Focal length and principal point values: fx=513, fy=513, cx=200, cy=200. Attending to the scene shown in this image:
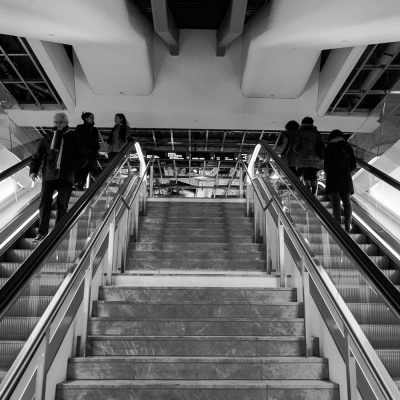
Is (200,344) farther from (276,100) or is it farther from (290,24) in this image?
(276,100)

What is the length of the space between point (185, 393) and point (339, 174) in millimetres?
3322

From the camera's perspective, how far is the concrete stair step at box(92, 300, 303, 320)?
396cm

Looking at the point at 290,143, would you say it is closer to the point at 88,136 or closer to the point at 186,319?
the point at 88,136

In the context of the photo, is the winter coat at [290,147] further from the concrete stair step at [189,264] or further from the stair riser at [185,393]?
the stair riser at [185,393]

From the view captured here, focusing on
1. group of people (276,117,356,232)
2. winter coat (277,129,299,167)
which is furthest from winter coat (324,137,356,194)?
winter coat (277,129,299,167)

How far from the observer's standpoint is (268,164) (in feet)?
21.7

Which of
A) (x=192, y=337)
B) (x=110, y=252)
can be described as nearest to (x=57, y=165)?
(x=110, y=252)

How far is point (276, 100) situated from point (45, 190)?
7920mm

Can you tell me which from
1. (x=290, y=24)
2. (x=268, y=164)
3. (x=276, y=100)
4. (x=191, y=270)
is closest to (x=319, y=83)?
(x=276, y=100)

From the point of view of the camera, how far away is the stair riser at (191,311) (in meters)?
3.96

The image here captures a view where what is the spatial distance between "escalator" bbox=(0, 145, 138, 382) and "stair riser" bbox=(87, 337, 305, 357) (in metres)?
0.66

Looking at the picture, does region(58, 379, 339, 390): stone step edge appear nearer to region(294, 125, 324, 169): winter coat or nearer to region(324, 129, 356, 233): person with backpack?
region(324, 129, 356, 233): person with backpack

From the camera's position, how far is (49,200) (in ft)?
16.1

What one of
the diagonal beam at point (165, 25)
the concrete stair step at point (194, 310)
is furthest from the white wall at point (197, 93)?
the concrete stair step at point (194, 310)
